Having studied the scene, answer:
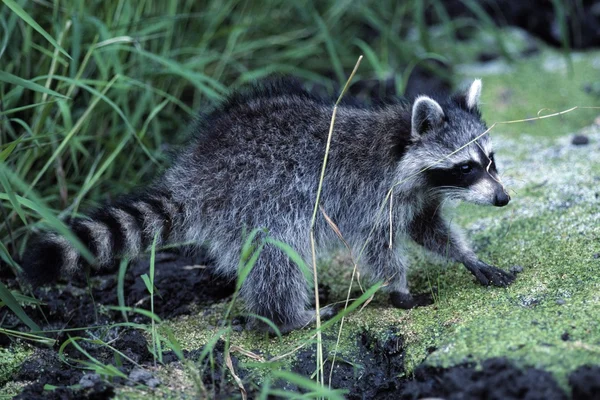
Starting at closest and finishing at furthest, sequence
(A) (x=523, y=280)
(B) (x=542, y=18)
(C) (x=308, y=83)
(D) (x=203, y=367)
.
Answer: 1. (D) (x=203, y=367)
2. (A) (x=523, y=280)
3. (C) (x=308, y=83)
4. (B) (x=542, y=18)

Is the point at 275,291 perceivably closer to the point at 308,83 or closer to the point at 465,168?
the point at 465,168

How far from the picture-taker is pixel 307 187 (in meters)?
4.02

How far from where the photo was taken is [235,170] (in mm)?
3936

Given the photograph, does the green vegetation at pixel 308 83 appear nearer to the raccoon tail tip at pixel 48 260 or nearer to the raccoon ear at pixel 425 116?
the raccoon tail tip at pixel 48 260

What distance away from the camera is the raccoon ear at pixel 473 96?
4.31m

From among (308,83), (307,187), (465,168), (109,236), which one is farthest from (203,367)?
(308,83)

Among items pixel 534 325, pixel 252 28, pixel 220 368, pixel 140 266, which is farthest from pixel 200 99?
pixel 534 325

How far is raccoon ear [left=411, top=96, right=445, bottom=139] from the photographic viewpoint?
394cm

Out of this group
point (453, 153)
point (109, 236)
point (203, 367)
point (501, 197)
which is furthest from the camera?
point (453, 153)

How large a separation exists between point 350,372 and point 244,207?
1.06 metres

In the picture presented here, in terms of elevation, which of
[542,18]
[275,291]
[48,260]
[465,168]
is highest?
[48,260]

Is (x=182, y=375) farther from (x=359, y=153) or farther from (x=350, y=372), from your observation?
(x=359, y=153)

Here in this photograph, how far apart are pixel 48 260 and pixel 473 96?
8.53ft

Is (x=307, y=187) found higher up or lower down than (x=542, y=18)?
higher up
